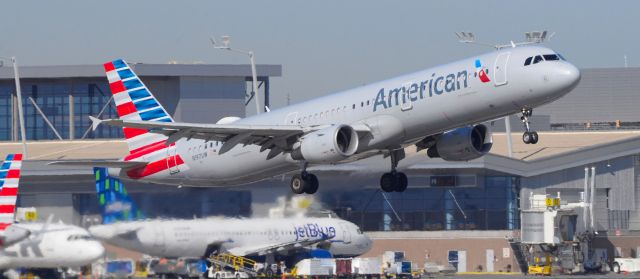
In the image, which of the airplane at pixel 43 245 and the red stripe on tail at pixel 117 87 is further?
the red stripe on tail at pixel 117 87

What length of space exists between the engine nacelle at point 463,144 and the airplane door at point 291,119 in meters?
6.12

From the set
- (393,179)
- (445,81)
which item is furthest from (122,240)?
(445,81)

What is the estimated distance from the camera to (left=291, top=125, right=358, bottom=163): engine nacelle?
54.1 m

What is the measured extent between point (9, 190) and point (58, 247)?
4.41 metres

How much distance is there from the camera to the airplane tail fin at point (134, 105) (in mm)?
63656

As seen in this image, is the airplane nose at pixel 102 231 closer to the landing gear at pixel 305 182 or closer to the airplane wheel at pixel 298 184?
the airplane wheel at pixel 298 184

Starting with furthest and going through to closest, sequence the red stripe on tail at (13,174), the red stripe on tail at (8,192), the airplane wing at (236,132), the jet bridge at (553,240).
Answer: the jet bridge at (553,240)
the red stripe on tail at (13,174)
the red stripe on tail at (8,192)
the airplane wing at (236,132)

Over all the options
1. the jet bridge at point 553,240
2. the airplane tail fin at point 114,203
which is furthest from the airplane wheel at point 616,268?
the airplane tail fin at point 114,203

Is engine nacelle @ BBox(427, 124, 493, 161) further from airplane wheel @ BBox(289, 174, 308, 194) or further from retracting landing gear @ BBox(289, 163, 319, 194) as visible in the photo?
airplane wheel @ BBox(289, 174, 308, 194)

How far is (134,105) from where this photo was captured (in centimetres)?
6556

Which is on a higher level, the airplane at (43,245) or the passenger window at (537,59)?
the passenger window at (537,59)

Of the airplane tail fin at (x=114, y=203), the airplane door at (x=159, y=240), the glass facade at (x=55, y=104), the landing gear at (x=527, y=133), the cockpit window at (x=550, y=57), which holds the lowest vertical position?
the airplane door at (x=159, y=240)

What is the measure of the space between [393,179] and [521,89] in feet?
35.9

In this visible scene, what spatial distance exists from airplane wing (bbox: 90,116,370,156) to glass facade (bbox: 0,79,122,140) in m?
83.4
